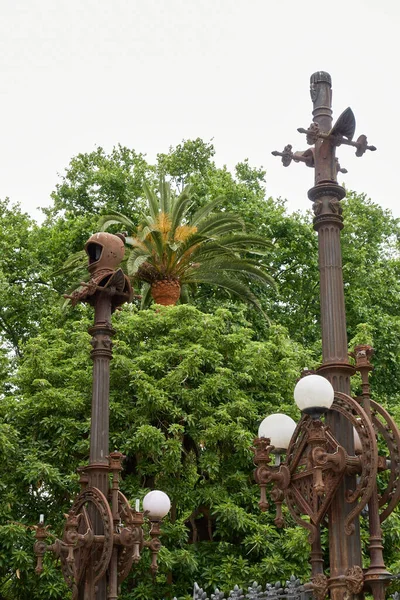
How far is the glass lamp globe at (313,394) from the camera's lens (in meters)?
6.51

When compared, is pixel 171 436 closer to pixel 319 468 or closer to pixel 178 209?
pixel 178 209

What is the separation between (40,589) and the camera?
16.8 m

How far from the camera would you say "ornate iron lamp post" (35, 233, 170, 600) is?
27.2 ft

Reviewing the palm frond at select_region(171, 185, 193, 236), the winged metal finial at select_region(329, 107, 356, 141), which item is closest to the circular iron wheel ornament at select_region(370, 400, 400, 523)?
the winged metal finial at select_region(329, 107, 356, 141)

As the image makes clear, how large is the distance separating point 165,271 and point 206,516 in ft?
21.5

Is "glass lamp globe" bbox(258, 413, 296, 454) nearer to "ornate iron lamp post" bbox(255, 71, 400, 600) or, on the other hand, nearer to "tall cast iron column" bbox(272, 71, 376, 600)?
"ornate iron lamp post" bbox(255, 71, 400, 600)

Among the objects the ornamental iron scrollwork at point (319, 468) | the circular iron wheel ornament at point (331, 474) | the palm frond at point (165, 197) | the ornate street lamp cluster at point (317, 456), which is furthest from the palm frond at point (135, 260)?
the circular iron wheel ornament at point (331, 474)

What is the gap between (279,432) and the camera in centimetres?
728

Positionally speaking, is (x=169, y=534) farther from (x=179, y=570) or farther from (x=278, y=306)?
(x=278, y=306)

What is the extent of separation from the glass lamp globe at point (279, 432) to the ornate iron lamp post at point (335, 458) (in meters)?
0.01

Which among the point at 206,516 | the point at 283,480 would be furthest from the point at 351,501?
the point at 206,516

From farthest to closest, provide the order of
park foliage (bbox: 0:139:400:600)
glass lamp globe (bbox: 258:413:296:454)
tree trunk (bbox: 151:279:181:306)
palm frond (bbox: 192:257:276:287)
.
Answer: palm frond (bbox: 192:257:276:287)
tree trunk (bbox: 151:279:181:306)
park foliage (bbox: 0:139:400:600)
glass lamp globe (bbox: 258:413:296:454)

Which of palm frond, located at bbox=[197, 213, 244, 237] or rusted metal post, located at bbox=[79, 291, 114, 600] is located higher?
palm frond, located at bbox=[197, 213, 244, 237]

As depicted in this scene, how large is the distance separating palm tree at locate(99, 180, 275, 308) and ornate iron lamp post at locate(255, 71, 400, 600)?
14326 mm
